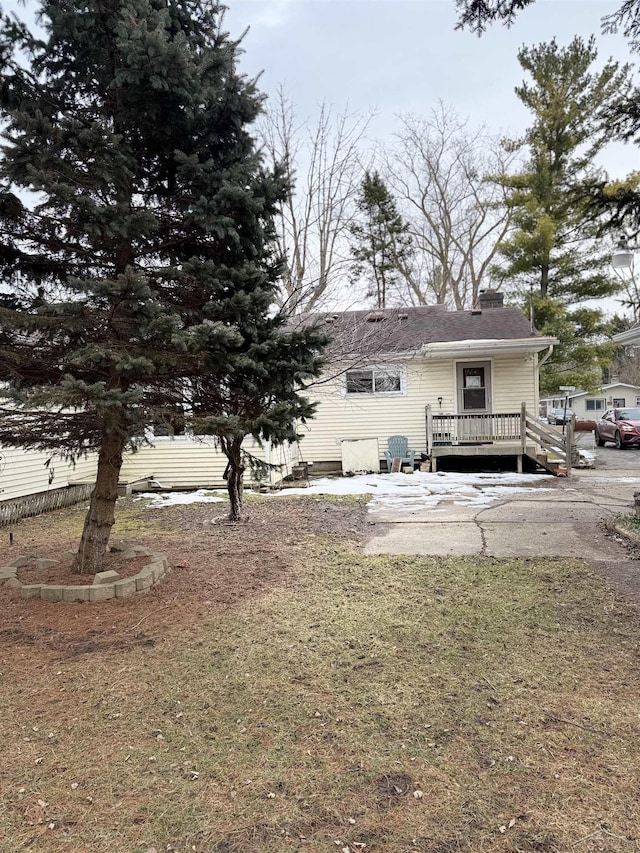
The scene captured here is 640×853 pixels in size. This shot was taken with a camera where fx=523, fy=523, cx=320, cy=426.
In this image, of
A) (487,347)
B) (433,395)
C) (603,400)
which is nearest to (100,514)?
(487,347)

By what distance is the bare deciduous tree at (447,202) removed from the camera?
22828 millimetres

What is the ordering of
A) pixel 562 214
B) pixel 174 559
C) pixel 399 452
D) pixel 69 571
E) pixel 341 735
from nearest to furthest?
1. pixel 341 735
2. pixel 69 571
3. pixel 174 559
4. pixel 399 452
5. pixel 562 214

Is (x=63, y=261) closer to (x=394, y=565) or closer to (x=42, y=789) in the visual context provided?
(x=42, y=789)

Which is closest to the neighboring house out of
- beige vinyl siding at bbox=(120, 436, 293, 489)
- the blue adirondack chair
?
the blue adirondack chair

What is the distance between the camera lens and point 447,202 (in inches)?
954

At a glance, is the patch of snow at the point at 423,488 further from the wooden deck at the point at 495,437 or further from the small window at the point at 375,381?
the small window at the point at 375,381

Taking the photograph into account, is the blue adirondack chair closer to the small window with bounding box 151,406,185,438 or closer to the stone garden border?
the stone garden border

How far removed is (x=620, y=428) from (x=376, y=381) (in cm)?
1036

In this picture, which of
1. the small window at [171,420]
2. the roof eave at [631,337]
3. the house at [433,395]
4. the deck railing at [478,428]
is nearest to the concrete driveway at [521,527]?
the roof eave at [631,337]

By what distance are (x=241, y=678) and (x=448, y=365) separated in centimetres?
1181

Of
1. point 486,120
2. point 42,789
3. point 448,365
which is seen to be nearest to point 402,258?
point 486,120

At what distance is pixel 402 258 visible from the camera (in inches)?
953

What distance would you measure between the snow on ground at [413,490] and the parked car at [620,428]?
868cm

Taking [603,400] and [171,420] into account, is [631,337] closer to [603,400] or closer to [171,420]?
[171,420]
